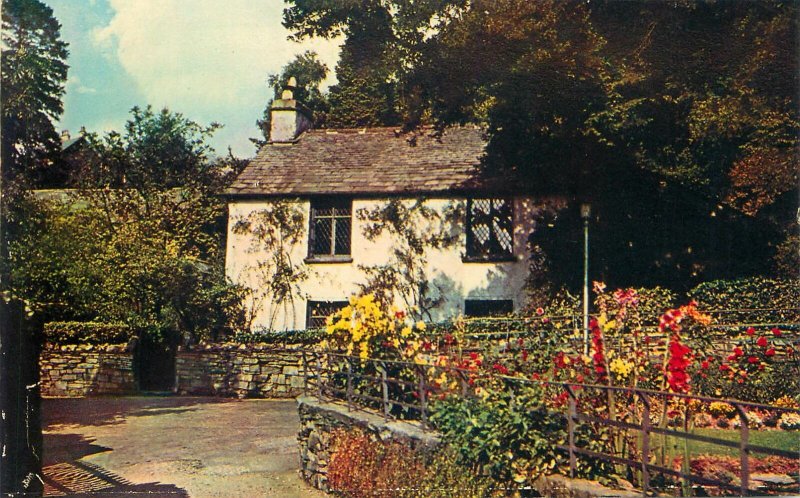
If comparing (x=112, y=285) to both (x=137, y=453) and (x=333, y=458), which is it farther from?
(x=333, y=458)

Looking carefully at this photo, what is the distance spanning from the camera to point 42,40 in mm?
9750

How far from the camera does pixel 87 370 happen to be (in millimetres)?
18547

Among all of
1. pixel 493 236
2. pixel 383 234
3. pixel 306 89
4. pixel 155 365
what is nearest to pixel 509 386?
pixel 493 236

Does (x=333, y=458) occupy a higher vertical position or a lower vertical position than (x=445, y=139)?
lower

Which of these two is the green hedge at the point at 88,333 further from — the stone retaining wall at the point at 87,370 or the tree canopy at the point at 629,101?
the tree canopy at the point at 629,101

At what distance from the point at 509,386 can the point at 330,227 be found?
1548 cm

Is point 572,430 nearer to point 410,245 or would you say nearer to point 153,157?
point 410,245

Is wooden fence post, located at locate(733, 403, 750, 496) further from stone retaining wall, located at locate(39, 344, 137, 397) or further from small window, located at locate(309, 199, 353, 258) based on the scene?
stone retaining wall, located at locate(39, 344, 137, 397)

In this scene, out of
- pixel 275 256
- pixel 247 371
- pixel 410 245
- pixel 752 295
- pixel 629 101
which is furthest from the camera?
pixel 275 256

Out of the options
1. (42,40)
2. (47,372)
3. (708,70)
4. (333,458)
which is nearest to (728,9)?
(708,70)

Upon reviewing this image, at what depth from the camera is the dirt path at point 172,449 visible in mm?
8945

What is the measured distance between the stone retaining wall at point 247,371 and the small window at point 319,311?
3.00 m

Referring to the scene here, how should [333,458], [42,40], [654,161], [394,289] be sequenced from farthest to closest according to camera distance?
[394,289], [654,161], [42,40], [333,458]

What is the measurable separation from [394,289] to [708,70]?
442 inches
